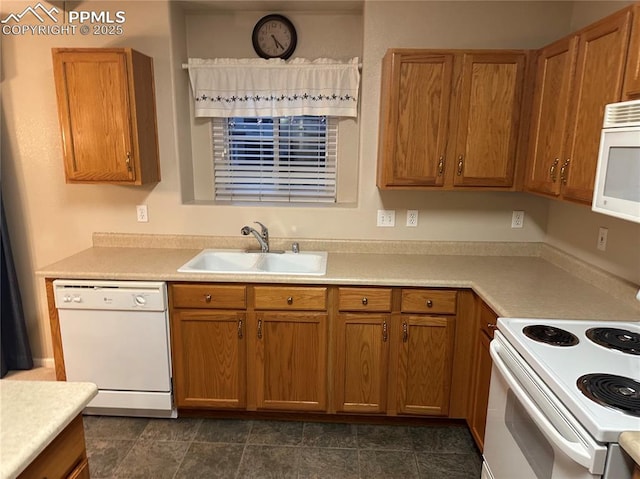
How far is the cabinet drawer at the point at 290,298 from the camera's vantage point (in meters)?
2.32

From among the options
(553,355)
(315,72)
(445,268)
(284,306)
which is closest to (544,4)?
(315,72)

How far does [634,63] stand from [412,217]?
1451 mm

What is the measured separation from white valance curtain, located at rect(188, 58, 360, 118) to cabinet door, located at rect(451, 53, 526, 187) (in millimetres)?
736

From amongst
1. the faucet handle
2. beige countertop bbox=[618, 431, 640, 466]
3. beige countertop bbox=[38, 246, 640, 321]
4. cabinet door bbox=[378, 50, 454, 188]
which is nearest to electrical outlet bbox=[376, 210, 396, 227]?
beige countertop bbox=[38, 246, 640, 321]

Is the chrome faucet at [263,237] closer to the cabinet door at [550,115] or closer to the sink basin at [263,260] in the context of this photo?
the sink basin at [263,260]

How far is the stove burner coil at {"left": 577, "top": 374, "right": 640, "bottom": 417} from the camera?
1155 millimetres

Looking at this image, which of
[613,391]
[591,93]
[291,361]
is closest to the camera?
[613,391]

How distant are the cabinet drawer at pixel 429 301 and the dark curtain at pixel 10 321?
2587 millimetres

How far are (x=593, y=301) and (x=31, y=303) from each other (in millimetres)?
3495

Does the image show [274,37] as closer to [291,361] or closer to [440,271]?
[440,271]

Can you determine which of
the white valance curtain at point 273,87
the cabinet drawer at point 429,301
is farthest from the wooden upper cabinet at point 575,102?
the white valance curtain at point 273,87

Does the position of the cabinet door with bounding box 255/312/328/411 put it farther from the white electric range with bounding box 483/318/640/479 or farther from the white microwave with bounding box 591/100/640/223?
the white microwave with bounding box 591/100/640/223

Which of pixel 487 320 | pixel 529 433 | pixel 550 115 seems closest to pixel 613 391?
pixel 529 433

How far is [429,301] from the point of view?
2.31m
